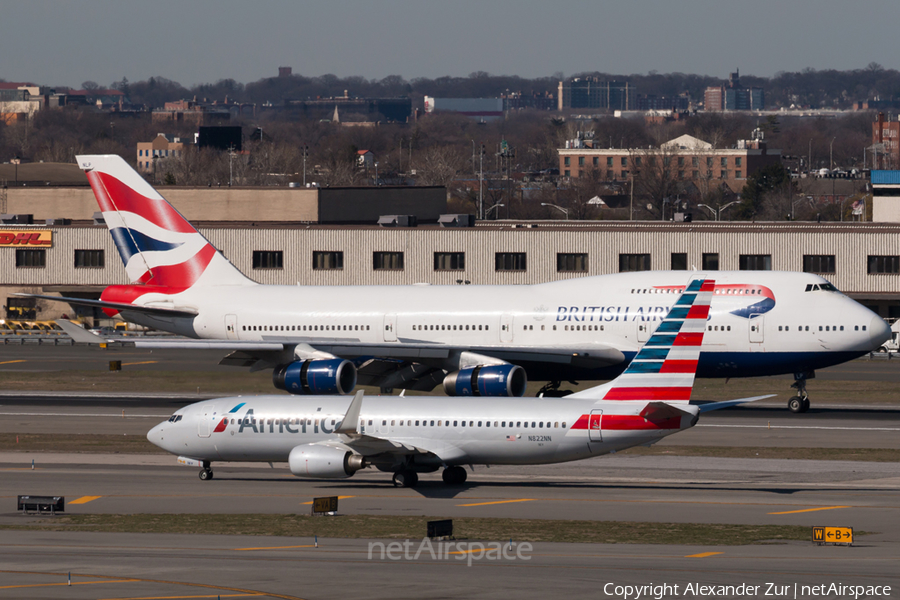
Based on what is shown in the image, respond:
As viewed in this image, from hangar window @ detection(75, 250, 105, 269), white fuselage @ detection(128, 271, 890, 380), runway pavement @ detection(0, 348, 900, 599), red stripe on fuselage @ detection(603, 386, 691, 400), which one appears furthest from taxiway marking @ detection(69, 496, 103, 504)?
A: hangar window @ detection(75, 250, 105, 269)

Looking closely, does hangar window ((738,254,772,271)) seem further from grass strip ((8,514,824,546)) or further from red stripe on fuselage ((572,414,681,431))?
grass strip ((8,514,824,546))

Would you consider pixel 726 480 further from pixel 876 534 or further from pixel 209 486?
pixel 209 486

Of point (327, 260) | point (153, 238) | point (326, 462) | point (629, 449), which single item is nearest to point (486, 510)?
point (326, 462)

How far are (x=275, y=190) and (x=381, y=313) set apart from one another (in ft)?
197

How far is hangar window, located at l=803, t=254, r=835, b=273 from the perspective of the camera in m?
98.6

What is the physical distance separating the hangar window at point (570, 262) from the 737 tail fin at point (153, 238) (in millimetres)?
38680

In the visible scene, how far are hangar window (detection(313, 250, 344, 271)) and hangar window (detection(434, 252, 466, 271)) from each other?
25.1 ft

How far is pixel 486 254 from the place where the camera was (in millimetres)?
102062

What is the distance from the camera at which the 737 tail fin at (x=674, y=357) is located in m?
41.3

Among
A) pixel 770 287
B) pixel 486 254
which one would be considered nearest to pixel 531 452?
pixel 770 287

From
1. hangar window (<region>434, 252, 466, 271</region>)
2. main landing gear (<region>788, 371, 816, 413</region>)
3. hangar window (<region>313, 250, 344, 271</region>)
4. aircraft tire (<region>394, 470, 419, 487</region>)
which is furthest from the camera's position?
hangar window (<region>313, 250, 344, 271</region>)

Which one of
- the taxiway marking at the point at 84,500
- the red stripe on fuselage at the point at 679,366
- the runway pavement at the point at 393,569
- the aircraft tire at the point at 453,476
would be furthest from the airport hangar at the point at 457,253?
the runway pavement at the point at 393,569

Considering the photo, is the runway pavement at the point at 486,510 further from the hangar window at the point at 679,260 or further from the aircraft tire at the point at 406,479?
the hangar window at the point at 679,260

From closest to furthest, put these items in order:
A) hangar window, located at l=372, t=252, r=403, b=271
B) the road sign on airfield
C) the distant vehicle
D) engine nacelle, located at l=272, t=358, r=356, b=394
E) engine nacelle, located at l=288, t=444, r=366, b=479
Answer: the road sign on airfield, engine nacelle, located at l=288, t=444, r=366, b=479, engine nacelle, located at l=272, t=358, r=356, b=394, the distant vehicle, hangar window, located at l=372, t=252, r=403, b=271
